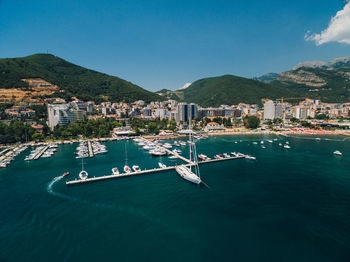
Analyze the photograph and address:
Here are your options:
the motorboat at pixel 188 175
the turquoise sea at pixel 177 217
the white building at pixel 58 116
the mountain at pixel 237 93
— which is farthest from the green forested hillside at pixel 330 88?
the white building at pixel 58 116

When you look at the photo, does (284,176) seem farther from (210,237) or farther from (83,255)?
(83,255)

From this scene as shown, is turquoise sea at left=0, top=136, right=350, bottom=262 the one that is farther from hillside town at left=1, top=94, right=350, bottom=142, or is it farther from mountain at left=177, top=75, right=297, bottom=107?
mountain at left=177, top=75, right=297, bottom=107

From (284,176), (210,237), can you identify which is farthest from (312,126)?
(210,237)

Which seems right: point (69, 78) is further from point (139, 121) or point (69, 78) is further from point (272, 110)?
point (272, 110)

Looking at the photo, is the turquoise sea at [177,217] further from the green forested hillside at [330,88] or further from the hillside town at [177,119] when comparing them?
the green forested hillside at [330,88]

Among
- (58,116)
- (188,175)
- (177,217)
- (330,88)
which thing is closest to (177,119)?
(58,116)

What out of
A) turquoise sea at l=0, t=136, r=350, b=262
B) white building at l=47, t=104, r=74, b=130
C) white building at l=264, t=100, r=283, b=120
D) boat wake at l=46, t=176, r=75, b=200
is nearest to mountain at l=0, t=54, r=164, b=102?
white building at l=47, t=104, r=74, b=130
